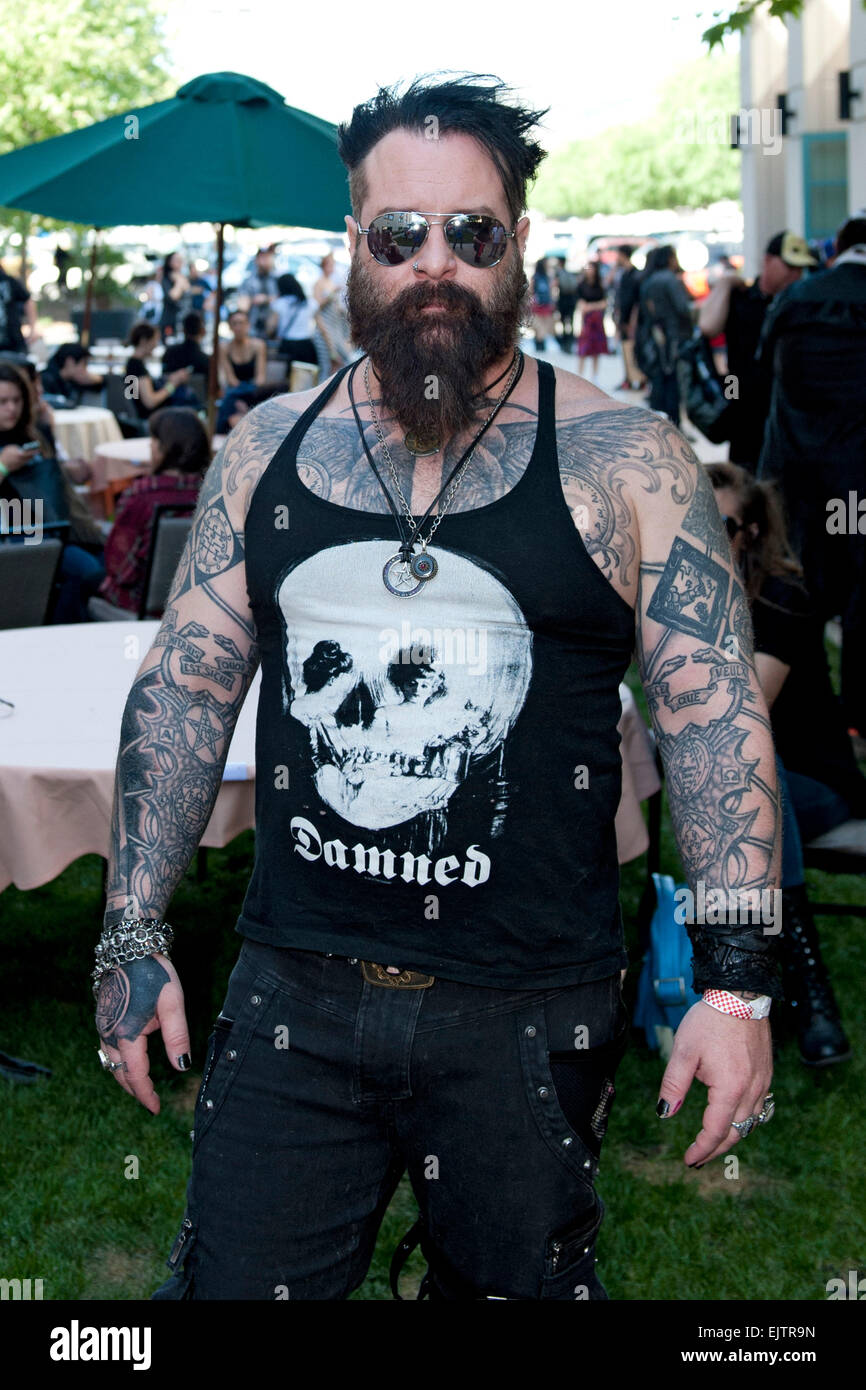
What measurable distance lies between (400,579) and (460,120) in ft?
2.20

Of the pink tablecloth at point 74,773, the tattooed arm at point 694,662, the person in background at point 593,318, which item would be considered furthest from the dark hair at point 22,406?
the person in background at point 593,318

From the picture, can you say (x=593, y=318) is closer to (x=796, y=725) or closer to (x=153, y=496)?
(x=153, y=496)

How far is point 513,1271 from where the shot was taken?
1.99 metres

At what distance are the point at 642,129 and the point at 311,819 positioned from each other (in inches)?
2722

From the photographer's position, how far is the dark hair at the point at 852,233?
6430mm

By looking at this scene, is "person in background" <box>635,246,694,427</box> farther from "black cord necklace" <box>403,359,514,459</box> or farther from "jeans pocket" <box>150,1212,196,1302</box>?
"jeans pocket" <box>150,1212,196,1302</box>

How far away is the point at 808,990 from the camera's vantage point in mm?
4230

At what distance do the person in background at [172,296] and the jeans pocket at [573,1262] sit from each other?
21258 mm

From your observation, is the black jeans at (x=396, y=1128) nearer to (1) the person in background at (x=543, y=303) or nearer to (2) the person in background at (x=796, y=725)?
(2) the person in background at (x=796, y=725)

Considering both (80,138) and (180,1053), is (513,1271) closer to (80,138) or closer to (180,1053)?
(180,1053)

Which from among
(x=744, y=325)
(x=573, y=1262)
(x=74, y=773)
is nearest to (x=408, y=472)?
(x=573, y=1262)

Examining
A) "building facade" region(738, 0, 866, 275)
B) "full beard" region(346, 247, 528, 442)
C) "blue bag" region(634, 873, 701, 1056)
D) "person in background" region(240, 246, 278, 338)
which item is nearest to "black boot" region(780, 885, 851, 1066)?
"blue bag" region(634, 873, 701, 1056)

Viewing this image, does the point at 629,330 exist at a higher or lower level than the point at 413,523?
higher

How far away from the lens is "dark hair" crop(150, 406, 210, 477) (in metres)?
7.07
